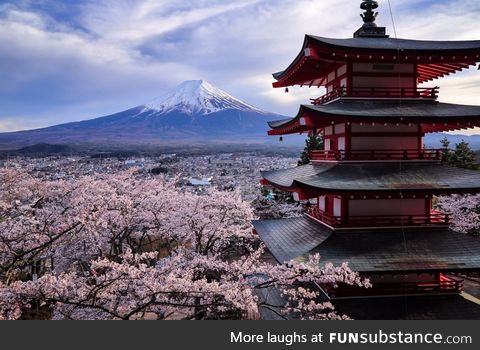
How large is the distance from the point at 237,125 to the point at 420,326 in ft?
538

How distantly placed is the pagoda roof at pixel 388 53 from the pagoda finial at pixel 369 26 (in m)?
0.54

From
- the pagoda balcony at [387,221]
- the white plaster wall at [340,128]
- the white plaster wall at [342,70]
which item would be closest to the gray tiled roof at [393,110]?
the white plaster wall at [340,128]

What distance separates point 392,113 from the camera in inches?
368

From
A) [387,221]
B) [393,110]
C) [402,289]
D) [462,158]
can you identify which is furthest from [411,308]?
[462,158]

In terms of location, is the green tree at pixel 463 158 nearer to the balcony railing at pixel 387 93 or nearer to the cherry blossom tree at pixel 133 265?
the cherry blossom tree at pixel 133 265

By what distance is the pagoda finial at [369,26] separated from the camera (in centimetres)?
1137

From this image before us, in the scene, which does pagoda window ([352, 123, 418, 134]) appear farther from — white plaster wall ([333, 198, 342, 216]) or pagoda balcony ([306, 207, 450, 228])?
pagoda balcony ([306, 207, 450, 228])

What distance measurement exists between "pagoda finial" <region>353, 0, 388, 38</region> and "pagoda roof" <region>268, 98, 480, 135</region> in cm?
255

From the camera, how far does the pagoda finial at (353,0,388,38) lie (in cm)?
1137

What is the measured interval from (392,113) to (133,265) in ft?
23.1

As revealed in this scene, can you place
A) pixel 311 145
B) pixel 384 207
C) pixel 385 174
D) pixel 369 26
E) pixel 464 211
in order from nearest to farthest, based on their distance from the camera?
1. pixel 385 174
2. pixel 384 207
3. pixel 369 26
4. pixel 464 211
5. pixel 311 145

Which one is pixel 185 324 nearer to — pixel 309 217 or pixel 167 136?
pixel 309 217

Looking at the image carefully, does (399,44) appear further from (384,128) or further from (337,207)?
(337,207)

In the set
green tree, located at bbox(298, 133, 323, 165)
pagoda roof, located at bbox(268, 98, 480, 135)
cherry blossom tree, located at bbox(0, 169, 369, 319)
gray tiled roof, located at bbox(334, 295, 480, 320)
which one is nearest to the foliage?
green tree, located at bbox(298, 133, 323, 165)
